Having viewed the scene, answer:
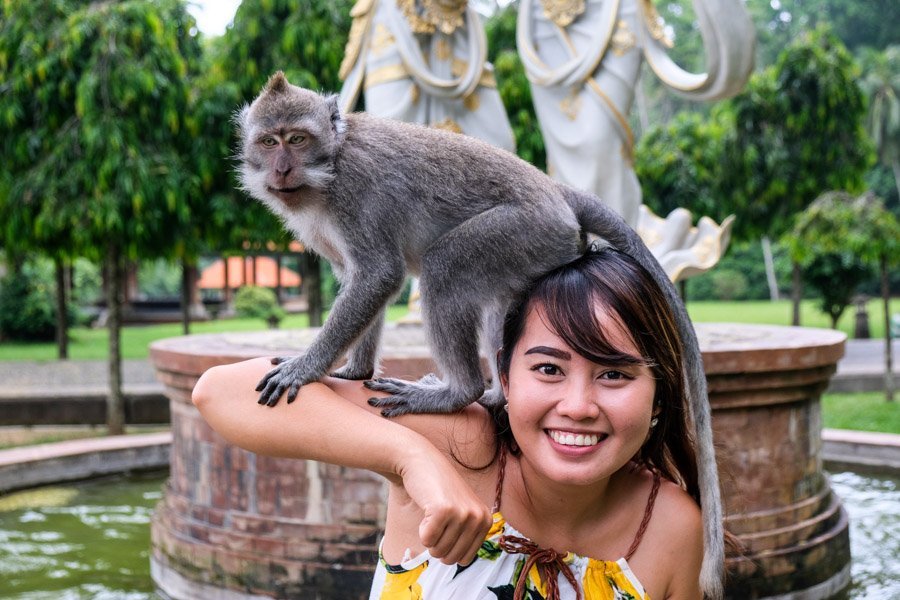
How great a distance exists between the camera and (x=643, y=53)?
22.7 ft

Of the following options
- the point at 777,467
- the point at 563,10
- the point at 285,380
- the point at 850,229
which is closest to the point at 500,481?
the point at 285,380

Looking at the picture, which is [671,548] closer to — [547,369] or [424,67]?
[547,369]

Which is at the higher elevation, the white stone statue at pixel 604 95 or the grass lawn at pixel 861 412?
the white stone statue at pixel 604 95

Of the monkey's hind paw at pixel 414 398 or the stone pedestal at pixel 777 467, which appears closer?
the monkey's hind paw at pixel 414 398

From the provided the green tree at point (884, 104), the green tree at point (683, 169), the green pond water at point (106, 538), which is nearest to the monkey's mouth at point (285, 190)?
the green pond water at point (106, 538)

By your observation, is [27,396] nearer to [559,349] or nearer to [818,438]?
[818,438]

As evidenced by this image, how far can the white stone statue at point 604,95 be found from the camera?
680cm

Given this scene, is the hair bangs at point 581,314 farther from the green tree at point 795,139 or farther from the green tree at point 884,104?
the green tree at point 884,104

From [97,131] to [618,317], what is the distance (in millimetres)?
8295

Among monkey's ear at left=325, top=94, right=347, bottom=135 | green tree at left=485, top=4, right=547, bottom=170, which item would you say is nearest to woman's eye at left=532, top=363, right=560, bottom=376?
monkey's ear at left=325, top=94, right=347, bottom=135

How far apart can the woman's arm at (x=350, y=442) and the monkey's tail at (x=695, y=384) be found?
524mm

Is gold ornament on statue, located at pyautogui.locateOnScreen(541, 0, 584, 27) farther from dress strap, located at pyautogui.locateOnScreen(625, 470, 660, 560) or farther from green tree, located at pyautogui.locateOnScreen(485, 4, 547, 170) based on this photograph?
green tree, located at pyautogui.locateOnScreen(485, 4, 547, 170)

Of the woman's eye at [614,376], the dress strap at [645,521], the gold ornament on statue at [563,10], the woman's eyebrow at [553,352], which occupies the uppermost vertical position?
the gold ornament on statue at [563,10]

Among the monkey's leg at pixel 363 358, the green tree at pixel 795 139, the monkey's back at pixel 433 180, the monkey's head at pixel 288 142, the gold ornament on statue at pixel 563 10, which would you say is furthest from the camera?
the green tree at pixel 795 139
